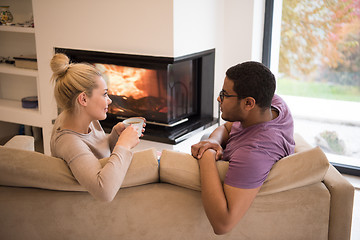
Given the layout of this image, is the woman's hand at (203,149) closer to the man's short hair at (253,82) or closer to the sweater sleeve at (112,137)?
the man's short hair at (253,82)

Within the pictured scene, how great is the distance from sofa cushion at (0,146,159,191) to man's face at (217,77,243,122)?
365 mm

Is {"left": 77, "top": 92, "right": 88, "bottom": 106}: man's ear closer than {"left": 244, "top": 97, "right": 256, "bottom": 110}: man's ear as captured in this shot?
No

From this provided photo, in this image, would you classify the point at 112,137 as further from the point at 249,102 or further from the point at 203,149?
the point at 249,102

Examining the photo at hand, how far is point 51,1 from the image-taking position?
3.51 metres

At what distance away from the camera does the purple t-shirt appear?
5.02ft

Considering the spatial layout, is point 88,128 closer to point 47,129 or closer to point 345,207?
point 345,207

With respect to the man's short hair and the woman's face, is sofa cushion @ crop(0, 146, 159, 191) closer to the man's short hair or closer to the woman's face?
the woman's face

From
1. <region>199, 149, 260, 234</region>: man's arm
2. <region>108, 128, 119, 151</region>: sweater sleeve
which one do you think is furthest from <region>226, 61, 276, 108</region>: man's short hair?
<region>108, 128, 119, 151</region>: sweater sleeve

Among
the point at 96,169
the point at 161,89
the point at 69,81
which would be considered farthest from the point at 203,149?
the point at 161,89

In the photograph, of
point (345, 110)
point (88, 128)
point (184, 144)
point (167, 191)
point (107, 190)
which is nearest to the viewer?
point (107, 190)

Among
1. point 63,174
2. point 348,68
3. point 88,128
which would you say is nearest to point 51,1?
point 88,128

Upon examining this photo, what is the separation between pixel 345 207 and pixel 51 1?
9.46ft

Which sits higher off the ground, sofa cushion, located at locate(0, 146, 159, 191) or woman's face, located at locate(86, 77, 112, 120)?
woman's face, located at locate(86, 77, 112, 120)

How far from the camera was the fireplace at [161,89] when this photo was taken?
326 cm
